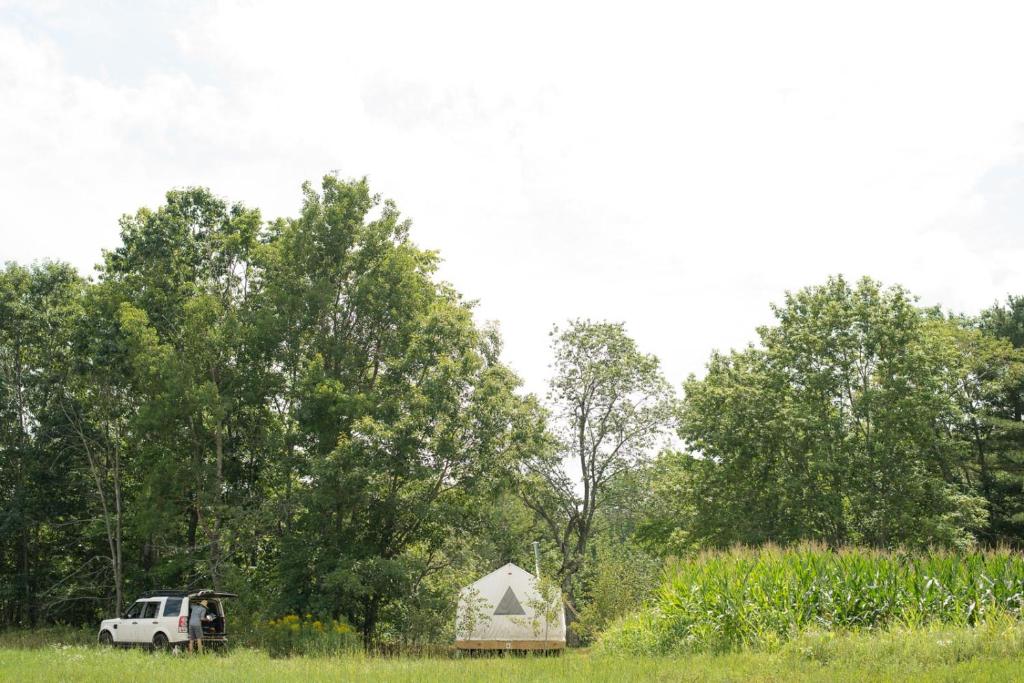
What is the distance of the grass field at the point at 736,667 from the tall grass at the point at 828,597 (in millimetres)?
886

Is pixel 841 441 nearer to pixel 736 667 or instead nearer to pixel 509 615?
pixel 509 615

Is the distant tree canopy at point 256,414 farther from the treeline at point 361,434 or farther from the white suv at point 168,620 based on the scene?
the white suv at point 168,620

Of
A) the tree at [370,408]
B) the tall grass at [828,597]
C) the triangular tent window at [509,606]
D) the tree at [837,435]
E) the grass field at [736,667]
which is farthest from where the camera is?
the tree at [837,435]

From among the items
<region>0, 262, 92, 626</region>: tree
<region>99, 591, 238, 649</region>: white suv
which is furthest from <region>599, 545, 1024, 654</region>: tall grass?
<region>0, 262, 92, 626</region>: tree

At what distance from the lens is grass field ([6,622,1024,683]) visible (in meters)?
11.0

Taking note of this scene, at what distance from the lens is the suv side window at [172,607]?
21.9m

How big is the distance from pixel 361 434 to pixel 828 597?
14665mm

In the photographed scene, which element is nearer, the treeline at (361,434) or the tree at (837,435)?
the treeline at (361,434)

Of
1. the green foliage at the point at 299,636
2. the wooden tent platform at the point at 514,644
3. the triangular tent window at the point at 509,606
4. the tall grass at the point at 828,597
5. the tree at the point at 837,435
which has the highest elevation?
the tree at the point at 837,435

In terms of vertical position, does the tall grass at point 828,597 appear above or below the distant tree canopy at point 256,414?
below

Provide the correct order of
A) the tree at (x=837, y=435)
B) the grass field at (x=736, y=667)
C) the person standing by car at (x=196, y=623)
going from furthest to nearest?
the tree at (x=837, y=435)
the person standing by car at (x=196, y=623)
the grass field at (x=736, y=667)

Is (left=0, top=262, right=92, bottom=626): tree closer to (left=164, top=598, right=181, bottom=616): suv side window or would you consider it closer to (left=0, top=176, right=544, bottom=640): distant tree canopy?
(left=0, top=176, right=544, bottom=640): distant tree canopy

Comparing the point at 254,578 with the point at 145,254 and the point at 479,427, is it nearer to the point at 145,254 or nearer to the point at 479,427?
the point at 479,427

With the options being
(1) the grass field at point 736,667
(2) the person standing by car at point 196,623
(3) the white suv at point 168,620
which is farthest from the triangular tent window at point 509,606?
(1) the grass field at point 736,667
